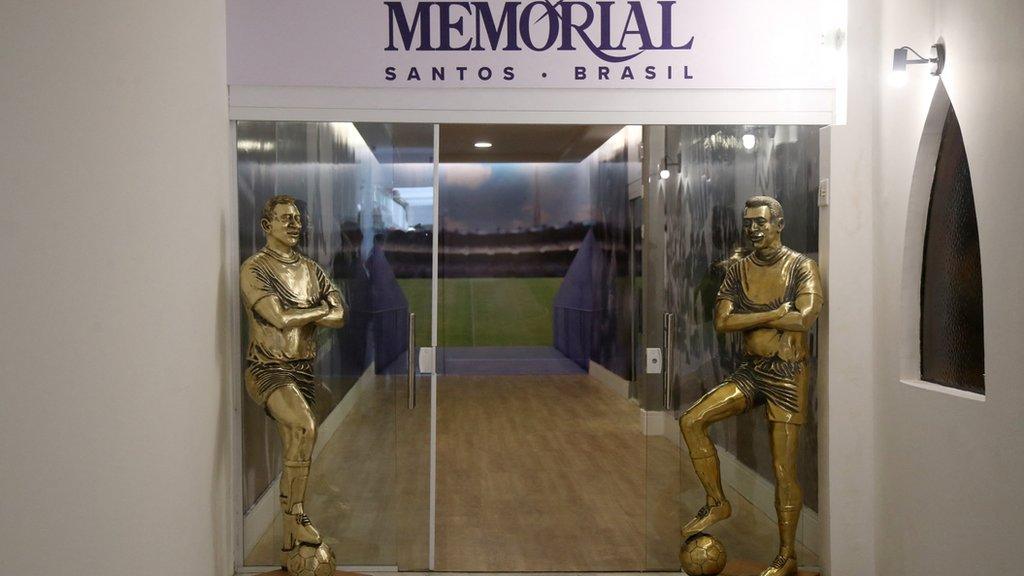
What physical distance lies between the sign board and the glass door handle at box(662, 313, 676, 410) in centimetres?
120

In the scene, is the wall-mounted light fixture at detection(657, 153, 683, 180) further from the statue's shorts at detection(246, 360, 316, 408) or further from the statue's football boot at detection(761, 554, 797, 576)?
the statue's shorts at detection(246, 360, 316, 408)

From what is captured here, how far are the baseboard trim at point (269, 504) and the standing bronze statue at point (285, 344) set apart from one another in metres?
0.50

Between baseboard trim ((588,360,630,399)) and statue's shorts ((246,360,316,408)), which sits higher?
statue's shorts ((246,360,316,408))

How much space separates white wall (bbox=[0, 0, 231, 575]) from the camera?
2.77 metres

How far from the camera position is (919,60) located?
13.6ft

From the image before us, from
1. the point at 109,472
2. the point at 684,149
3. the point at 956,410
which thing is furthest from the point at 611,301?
the point at 109,472

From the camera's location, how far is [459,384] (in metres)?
13.5

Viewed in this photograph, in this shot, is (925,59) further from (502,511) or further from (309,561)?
(502,511)

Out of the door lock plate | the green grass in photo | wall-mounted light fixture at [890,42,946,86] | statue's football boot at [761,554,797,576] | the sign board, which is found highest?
the sign board

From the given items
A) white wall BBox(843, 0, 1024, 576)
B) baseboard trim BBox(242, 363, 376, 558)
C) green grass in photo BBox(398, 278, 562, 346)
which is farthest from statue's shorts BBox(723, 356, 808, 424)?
green grass in photo BBox(398, 278, 562, 346)

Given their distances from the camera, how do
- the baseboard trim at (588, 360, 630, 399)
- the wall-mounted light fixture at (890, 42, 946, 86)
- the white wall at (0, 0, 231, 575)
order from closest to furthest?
1. the white wall at (0, 0, 231, 575)
2. the wall-mounted light fixture at (890, 42, 946, 86)
3. the baseboard trim at (588, 360, 630, 399)

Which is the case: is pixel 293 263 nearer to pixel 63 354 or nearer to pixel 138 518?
pixel 138 518

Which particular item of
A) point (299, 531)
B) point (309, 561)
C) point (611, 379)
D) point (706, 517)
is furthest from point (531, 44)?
point (611, 379)

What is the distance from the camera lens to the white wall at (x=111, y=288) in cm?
277
